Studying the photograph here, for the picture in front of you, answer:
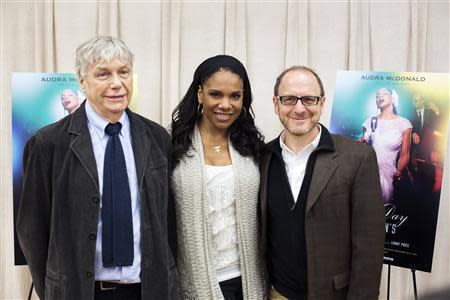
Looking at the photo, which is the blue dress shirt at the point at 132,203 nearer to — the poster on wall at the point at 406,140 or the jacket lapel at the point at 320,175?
the jacket lapel at the point at 320,175

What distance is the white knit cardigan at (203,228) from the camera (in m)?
1.89

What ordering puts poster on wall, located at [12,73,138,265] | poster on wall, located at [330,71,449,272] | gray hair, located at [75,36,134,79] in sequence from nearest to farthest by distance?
gray hair, located at [75,36,134,79]
poster on wall, located at [330,71,449,272]
poster on wall, located at [12,73,138,265]

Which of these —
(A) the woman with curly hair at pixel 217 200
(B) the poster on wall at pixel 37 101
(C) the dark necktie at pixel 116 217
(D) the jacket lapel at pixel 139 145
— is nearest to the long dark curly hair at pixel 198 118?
(A) the woman with curly hair at pixel 217 200

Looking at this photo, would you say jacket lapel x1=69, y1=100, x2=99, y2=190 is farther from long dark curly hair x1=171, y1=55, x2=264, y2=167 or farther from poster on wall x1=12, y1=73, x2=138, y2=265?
poster on wall x1=12, y1=73, x2=138, y2=265

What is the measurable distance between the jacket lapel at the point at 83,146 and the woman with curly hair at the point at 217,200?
1.41ft

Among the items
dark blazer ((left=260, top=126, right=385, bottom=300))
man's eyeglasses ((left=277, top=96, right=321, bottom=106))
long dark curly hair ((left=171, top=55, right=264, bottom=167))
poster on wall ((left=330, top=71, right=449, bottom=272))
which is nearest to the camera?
dark blazer ((left=260, top=126, right=385, bottom=300))

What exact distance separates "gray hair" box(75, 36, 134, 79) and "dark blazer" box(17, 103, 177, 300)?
19 cm

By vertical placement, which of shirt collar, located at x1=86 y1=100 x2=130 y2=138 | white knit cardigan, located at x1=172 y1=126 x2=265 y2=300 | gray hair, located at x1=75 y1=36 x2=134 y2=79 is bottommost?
white knit cardigan, located at x1=172 y1=126 x2=265 y2=300

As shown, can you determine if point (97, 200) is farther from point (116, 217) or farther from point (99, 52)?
point (99, 52)

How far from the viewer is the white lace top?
191 centimetres

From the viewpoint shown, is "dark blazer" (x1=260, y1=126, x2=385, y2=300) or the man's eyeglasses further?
the man's eyeglasses

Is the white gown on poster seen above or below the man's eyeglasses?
below

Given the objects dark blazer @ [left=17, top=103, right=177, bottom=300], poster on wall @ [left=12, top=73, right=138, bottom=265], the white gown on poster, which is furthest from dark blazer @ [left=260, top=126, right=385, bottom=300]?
poster on wall @ [left=12, top=73, right=138, bottom=265]

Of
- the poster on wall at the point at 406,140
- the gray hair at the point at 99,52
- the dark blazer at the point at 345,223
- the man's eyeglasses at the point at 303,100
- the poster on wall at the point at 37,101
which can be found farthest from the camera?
the poster on wall at the point at 37,101
